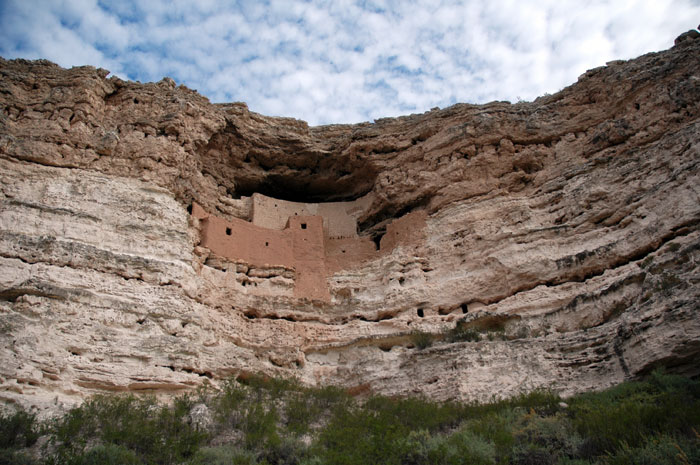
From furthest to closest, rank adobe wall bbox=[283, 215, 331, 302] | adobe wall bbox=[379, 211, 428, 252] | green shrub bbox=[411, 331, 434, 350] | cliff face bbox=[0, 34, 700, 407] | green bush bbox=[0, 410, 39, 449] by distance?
1. adobe wall bbox=[379, 211, 428, 252]
2. adobe wall bbox=[283, 215, 331, 302]
3. green shrub bbox=[411, 331, 434, 350]
4. cliff face bbox=[0, 34, 700, 407]
5. green bush bbox=[0, 410, 39, 449]

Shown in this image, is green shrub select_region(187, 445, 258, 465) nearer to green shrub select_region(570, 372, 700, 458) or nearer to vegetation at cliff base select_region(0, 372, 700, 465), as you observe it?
vegetation at cliff base select_region(0, 372, 700, 465)

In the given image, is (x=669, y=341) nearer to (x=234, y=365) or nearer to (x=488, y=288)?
(x=488, y=288)

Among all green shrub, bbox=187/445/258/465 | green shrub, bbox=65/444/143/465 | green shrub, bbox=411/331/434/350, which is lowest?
green shrub, bbox=187/445/258/465

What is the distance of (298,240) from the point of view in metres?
16.0

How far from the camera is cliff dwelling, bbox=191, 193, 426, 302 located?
15.0 m

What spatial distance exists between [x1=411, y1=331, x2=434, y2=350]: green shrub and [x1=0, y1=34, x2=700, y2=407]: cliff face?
16cm

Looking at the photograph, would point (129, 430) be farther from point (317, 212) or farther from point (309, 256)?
point (317, 212)

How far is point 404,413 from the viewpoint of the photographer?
10281 mm

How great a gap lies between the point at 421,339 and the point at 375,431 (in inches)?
160

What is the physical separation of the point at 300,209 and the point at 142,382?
828cm

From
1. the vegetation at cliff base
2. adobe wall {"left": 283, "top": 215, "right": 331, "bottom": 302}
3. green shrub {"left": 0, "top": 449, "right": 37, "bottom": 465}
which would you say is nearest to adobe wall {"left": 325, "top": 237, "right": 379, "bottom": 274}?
adobe wall {"left": 283, "top": 215, "right": 331, "bottom": 302}

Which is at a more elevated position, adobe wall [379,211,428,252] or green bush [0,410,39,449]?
adobe wall [379,211,428,252]

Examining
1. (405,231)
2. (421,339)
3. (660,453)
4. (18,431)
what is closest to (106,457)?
(18,431)

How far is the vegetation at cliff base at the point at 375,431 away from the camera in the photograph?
296 inches
